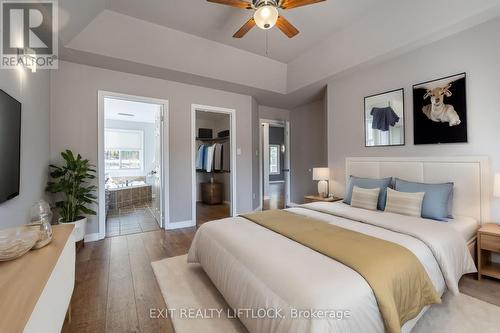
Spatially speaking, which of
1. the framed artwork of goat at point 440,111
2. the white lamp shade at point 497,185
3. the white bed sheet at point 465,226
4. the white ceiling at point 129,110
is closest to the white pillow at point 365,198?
the white bed sheet at point 465,226

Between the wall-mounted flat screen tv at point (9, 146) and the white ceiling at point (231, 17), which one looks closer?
the wall-mounted flat screen tv at point (9, 146)

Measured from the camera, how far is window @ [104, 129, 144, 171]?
6918 millimetres

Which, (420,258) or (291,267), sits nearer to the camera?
(291,267)

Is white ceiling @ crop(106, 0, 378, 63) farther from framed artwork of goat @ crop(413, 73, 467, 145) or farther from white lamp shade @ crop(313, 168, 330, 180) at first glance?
white lamp shade @ crop(313, 168, 330, 180)

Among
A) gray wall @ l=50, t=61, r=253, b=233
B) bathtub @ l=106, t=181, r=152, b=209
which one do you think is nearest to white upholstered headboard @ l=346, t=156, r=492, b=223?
gray wall @ l=50, t=61, r=253, b=233

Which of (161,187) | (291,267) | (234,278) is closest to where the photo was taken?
(291,267)

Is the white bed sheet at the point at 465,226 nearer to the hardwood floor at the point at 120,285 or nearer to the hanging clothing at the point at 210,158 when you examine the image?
the hardwood floor at the point at 120,285

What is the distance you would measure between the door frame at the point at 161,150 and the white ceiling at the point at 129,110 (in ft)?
4.16

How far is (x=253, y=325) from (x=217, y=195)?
15.8 ft

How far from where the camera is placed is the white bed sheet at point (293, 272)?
1.05 metres

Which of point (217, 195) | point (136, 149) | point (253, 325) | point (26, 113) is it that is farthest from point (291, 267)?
point (136, 149)

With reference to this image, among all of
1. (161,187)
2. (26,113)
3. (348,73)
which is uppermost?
(348,73)

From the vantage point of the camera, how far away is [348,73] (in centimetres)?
351

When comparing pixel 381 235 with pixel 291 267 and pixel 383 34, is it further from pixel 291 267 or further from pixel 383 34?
pixel 383 34
